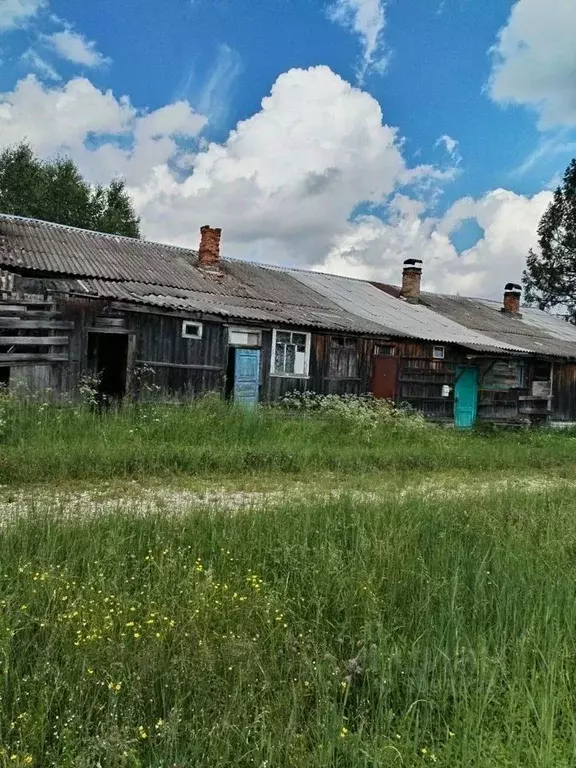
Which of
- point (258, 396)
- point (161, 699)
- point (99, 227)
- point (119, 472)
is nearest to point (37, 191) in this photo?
point (99, 227)

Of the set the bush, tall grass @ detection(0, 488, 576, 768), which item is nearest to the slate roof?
the bush

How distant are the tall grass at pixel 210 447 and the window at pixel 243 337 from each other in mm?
3966

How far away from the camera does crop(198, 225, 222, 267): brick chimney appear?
20203 mm

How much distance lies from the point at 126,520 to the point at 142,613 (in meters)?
1.57

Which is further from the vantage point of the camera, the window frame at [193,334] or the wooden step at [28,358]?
the window frame at [193,334]

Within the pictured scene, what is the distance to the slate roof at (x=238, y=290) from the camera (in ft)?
48.4

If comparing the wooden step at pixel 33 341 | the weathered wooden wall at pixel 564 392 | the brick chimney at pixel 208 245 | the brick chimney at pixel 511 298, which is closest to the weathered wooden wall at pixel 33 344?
the wooden step at pixel 33 341

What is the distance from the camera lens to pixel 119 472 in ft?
24.6

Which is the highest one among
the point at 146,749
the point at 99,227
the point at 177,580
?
the point at 99,227

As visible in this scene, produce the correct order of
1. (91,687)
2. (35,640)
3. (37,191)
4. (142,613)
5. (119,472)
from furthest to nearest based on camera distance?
(37,191)
(119,472)
(142,613)
(35,640)
(91,687)

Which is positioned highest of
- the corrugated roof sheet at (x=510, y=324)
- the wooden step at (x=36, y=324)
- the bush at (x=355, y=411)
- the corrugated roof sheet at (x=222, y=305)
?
the corrugated roof sheet at (x=510, y=324)

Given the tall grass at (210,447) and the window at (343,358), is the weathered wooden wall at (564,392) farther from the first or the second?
the tall grass at (210,447)

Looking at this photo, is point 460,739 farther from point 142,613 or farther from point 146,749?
point 142,613

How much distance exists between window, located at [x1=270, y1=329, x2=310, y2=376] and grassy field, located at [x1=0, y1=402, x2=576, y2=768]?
35.0 ft
